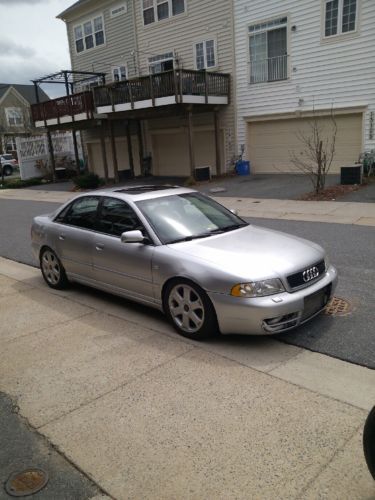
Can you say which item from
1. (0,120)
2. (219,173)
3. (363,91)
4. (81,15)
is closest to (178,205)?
(363,91)

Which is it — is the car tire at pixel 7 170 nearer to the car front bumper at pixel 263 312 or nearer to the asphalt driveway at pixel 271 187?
the asphalt driveway at pixel 271 187

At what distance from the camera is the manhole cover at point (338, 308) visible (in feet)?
16.6

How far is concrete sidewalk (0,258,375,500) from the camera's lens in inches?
107

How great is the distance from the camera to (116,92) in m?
21.0

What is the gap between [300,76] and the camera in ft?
59.0

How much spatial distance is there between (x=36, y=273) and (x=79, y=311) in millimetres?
2412

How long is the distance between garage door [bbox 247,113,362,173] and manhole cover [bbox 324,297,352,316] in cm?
1328

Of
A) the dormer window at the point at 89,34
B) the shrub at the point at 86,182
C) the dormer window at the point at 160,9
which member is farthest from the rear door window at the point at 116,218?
the dormer window at the point at 89,34

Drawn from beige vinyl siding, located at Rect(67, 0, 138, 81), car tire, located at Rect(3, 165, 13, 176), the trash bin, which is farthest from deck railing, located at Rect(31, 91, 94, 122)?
car tire, located at Rect(3, 165, 13, 176)

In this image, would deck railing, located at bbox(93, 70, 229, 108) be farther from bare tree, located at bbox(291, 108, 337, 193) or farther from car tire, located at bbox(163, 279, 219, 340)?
car tire, located at bbox(163, 279, 219, 340)

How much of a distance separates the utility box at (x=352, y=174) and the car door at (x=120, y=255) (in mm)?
10838

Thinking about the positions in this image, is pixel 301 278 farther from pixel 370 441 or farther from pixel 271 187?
pixel 271 187

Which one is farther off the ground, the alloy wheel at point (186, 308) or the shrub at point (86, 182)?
the alloy wheel at point (186, 308)

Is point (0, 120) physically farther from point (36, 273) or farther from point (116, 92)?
point (36, 273)
